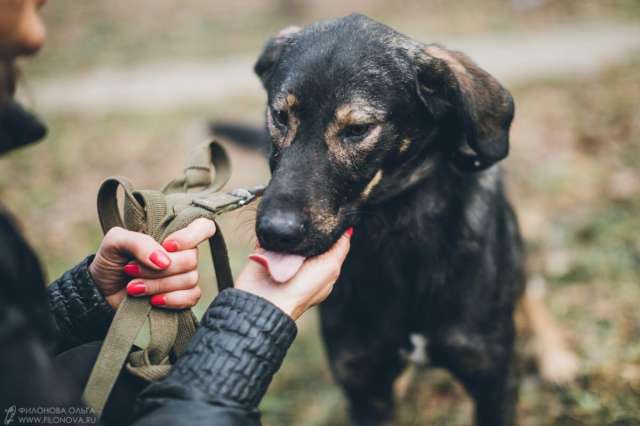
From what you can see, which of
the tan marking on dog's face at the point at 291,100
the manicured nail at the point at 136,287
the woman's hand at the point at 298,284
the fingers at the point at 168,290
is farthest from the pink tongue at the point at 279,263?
the tan marking on dog's face at the point at 291,100

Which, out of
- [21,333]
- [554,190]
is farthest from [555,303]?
[21,333]

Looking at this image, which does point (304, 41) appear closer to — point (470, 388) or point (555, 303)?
point (470, 388)

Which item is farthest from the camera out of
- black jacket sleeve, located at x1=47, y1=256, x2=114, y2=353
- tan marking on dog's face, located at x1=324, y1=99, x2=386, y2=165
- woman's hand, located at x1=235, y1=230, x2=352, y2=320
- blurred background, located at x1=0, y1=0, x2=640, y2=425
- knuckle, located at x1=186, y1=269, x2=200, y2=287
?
blurred background, located at x1=0, y1=0, x2=640, y2=425

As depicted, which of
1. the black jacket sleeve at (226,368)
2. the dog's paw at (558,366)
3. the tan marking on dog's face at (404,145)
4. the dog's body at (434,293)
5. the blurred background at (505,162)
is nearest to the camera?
the black jacket sleeve at (226,368)

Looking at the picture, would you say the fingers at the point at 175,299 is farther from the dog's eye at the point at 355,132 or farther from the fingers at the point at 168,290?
the dog's eye at the point at 355,132

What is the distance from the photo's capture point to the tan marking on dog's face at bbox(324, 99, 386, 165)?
2.14 metres

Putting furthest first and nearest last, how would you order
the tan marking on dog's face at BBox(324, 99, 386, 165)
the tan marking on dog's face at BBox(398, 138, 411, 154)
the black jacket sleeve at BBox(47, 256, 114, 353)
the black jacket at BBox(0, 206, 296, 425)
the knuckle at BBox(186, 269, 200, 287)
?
the tan marking on dog's face at BBox(398, 138, 411, 154), the tan marking on dog's face at BBox(324, 99, 386, 165), the black jacket sleeve at BBox(47, 256, 114, 353), the knuckle at BBox(186, 269, 200, 287), the black jacket at BBox(0, 206, 296, 425)

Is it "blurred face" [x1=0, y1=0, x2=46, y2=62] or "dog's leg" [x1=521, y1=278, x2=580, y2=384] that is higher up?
"blurred face" [x1=0, y1=0, x2=46, y2=62]

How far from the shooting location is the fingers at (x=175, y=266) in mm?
1878

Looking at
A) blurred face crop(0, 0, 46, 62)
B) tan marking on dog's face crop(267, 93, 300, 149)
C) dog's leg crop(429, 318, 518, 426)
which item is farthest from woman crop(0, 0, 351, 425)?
dog's leg crop(429, 318, 518, 426)

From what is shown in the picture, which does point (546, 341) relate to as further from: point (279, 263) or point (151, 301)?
point (151, 301)

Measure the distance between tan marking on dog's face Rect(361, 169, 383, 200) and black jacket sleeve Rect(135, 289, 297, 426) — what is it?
69cm

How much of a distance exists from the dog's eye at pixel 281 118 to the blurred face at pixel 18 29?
0.99 m

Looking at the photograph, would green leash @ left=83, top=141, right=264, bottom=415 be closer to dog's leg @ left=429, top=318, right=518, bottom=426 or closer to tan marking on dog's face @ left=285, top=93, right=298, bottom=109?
tan marking on dog's face @ left=285, top=93, right=298, bottom=109
